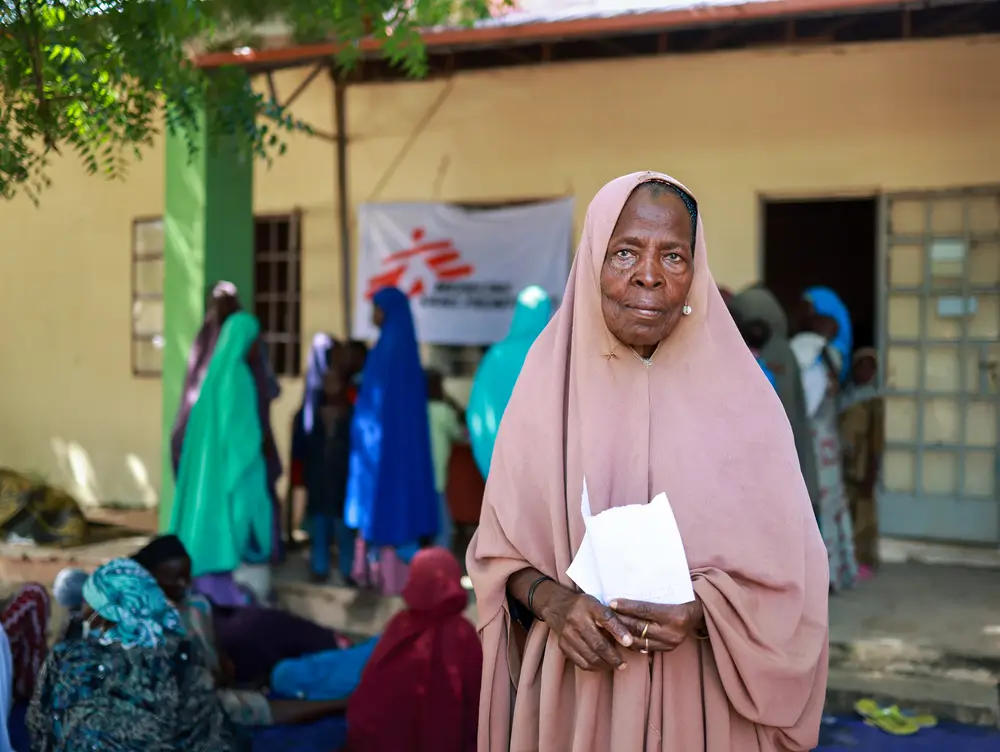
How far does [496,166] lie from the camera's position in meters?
7.20

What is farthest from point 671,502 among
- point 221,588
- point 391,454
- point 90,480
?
point 90,480

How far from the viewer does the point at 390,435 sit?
210 inches

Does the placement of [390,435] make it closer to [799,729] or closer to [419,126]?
[419,126]

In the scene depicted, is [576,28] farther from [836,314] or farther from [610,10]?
[836,314]

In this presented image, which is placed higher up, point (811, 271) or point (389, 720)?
point (811, 271)

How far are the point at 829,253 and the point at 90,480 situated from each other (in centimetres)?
726

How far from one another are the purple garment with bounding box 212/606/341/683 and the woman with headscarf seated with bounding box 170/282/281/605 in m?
0.77

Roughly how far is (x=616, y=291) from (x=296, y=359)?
21.0 ft

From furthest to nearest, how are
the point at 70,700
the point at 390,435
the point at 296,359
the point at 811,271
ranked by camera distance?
the point at 811,271, the point at 296,359, the point at 390,435, the point at 70,700

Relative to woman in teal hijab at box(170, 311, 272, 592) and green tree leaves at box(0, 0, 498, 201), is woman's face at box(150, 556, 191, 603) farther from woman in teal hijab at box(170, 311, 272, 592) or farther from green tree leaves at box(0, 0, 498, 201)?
green tree leaves at box(0, 0, 498, 201)

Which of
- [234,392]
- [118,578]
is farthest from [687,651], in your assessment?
[234,392]

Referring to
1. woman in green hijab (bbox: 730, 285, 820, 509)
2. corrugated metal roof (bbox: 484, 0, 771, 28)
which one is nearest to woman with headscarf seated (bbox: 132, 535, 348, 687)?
woman in green hijab (bbox: 730, 285, 820, 509)

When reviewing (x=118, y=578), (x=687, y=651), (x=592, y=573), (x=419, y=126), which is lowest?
(x=118, y=578)

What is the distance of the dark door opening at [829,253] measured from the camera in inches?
386
